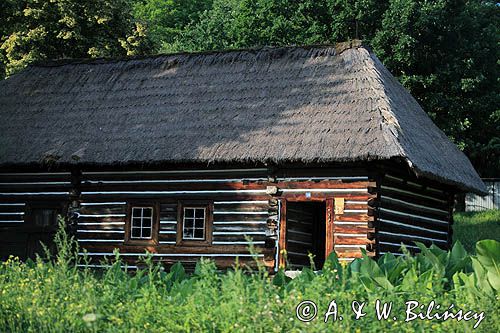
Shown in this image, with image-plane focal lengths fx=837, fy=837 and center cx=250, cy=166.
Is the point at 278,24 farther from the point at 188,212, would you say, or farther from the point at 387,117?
the point at 387,117

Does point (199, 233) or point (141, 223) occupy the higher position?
point (141, 223)

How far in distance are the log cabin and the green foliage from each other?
215 inches

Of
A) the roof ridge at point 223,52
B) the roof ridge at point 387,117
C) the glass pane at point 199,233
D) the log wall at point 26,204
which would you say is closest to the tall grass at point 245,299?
the roof ridge at point 387,117

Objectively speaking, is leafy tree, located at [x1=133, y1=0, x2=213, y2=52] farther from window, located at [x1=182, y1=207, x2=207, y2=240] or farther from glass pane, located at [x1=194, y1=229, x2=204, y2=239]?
glass pane, located at [x1=194, y1=229, x2=204, y2=239]

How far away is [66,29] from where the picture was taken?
26.6 meters

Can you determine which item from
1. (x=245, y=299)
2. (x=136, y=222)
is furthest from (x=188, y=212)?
(x=245, y=299)

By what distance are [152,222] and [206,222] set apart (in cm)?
119

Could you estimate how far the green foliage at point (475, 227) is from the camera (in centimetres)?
2452

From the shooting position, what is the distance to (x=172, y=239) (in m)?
16.9

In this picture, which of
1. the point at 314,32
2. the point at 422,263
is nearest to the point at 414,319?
the point at 422,263

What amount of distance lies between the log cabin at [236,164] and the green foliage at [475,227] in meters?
5.46

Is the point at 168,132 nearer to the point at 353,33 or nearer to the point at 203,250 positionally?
the point at 203,250

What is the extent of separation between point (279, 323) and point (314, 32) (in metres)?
24.6

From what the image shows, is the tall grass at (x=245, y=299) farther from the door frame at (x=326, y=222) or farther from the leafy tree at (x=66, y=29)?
the leafy tree at (x=66, y=29)
